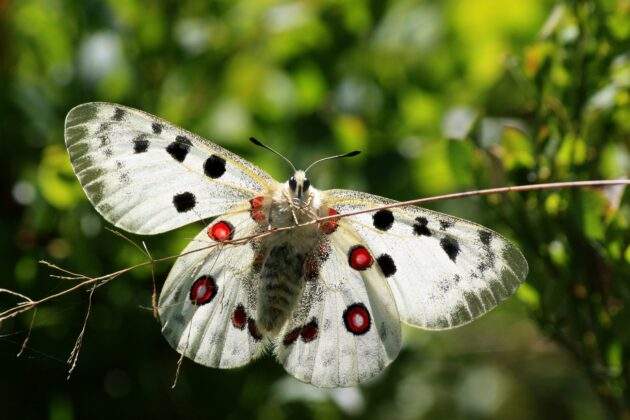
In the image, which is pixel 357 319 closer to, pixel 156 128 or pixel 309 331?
pixel 309 331

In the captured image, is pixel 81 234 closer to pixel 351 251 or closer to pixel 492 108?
pixel 351 251

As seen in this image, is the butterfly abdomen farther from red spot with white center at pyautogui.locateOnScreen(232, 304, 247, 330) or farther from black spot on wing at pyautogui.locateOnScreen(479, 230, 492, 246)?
black spot on wing at pyautogui.locateOnScreen(479, 230, 492, 246)

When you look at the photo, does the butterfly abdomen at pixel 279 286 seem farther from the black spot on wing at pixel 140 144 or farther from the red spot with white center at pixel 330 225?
the black spot on wing at pixel 140 144

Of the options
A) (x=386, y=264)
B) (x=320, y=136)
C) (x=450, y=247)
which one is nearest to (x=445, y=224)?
(x=450, y=247)

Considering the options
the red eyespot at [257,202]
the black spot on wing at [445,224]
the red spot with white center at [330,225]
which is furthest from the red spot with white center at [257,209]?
the black spot on wing at [445,224]

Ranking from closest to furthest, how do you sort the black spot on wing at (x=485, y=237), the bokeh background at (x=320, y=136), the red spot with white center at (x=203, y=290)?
Result: the black spot on wing at (x=485, y=237) → the red spot with white center at (x=203, y=290) → the bokeh background at (x=320, y=136)

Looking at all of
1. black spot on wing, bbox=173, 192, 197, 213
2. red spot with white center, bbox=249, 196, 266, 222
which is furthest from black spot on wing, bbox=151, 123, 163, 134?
red spot with white center, bbox=249, 196, 266, 222

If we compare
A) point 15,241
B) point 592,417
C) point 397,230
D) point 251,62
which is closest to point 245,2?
point 251,62
